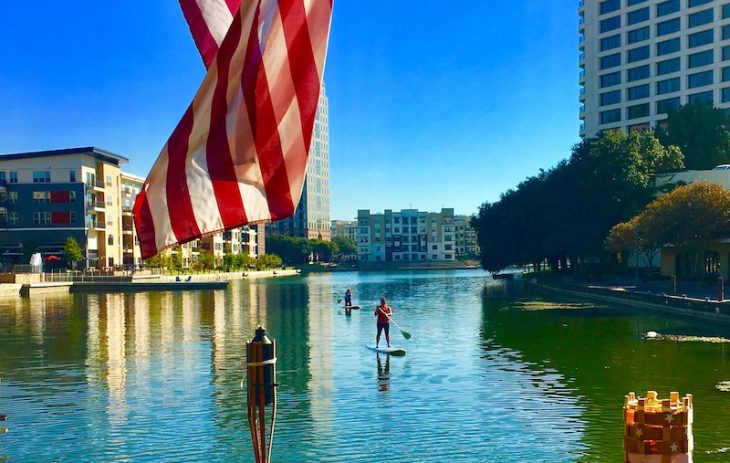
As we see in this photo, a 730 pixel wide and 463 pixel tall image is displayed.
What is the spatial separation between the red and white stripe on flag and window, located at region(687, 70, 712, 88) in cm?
11616

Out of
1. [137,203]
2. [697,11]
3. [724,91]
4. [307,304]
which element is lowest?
[307,304]

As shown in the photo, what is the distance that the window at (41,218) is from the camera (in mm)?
116250

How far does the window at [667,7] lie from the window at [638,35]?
2819mm

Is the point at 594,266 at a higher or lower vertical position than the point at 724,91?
lower

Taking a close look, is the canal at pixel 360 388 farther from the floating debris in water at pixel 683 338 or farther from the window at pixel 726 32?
the window at pixel 726 32

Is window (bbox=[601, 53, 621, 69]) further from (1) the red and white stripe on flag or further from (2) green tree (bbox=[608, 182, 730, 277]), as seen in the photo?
(1) the red and white stripe on flag

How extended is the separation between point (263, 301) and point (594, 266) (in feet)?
134

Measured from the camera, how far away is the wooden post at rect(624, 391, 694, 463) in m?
5.86

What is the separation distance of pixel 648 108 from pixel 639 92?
2930mm

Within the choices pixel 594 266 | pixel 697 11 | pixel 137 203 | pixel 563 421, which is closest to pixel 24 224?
pixel 594 266

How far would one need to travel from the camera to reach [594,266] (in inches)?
3659

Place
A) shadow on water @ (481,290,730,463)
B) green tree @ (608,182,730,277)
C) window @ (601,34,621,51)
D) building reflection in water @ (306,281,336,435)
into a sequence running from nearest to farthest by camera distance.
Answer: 1. shadow on water @ (481,290,730,463)
2. building reflection in water @ (306,281,336,435)
3. green tree @ (608,182,730,277)
4. window @ (601,34,621,51)

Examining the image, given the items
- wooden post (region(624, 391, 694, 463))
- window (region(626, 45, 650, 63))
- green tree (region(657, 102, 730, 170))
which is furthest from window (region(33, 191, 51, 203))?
wooden post (region(624, 391, 694, 463))

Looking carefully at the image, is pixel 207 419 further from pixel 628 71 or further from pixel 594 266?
pixel 628 71
